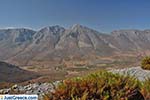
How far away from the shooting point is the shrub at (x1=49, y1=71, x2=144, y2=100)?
6449 millimetres

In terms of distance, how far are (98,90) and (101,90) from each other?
0.20 ft

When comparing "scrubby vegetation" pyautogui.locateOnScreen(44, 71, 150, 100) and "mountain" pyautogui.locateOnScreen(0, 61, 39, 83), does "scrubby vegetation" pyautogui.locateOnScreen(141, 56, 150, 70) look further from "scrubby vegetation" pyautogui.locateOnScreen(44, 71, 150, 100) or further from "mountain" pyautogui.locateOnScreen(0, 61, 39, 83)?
"mountain" pyautogui.locateOnScreen(0, 61, 39, 83)

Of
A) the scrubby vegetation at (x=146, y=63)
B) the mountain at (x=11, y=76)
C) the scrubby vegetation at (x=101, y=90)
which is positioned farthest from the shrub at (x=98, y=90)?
the mountain at (x=11, y=76)

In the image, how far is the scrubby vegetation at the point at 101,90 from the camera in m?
6.45

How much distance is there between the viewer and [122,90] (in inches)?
261

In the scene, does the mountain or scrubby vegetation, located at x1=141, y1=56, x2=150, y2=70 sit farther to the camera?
the mountain

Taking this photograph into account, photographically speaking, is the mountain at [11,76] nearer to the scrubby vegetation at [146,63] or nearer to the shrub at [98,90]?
the scrubby vegetation at [146,63]

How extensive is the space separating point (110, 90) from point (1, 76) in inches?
4465

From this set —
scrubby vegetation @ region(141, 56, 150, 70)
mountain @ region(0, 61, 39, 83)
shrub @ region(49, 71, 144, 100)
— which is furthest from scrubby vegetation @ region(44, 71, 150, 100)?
mountain @ region(0, 61, 39, 83)

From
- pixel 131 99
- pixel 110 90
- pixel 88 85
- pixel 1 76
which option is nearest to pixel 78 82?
pixel 88 85

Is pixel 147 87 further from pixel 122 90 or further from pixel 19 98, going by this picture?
pixel 19 98

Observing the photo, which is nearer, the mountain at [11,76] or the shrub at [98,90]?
the shrub at [98,90]

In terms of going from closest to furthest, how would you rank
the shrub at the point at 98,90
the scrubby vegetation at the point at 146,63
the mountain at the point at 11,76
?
1. the shrub at the point at 98,90
2. the scrubby vegetation at the point at 146,63
3. the mountain at the point at 11,76

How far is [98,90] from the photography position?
6.52 m
